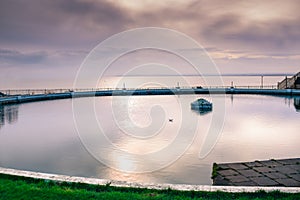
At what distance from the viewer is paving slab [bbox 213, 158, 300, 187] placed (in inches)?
240

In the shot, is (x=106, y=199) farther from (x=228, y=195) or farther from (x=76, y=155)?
(x=76, y=155)

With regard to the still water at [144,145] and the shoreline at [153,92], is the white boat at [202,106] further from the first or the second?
the shoreline at [153,92]

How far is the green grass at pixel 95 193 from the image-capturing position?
4.26 m

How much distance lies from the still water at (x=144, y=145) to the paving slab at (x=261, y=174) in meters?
0.56

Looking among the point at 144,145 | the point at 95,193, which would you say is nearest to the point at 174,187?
the point at 95,193

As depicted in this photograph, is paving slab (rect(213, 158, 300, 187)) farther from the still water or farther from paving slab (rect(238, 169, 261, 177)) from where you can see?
the still water

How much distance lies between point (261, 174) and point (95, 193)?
4114 mm

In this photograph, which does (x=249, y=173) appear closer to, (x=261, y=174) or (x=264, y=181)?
(x=261, y=174)

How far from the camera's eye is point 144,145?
11.4 m

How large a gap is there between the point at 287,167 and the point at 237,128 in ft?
25.0

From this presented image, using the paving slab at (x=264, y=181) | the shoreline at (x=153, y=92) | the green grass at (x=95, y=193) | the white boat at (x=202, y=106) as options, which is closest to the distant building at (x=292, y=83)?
the shoreline at (x=153, y=92)

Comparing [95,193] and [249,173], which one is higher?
[95,193]

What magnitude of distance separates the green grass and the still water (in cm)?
267

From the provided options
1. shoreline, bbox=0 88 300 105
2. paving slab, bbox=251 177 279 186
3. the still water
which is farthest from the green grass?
shoreline, bbox=0 88 300 105
